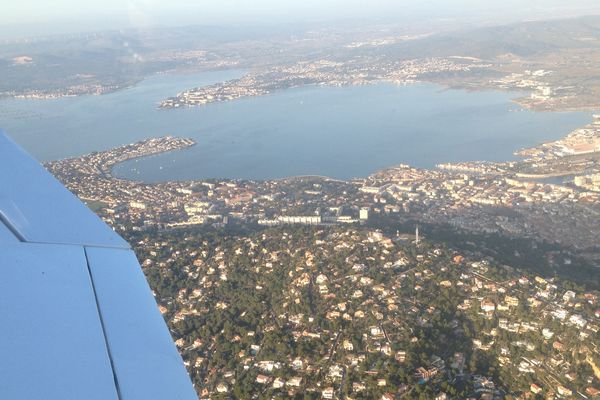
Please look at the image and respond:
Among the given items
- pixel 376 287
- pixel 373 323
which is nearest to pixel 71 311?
pixel 373 323

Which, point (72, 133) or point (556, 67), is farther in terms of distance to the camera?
point (556, 67)

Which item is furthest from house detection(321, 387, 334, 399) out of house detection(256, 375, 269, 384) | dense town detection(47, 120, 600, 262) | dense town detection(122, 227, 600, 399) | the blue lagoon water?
the blue lagoon water

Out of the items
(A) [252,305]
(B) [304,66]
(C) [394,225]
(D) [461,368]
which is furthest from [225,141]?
(B) [304,66]

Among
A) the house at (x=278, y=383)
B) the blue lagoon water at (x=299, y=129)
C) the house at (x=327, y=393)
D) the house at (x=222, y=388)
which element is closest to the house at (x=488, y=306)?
the house at (x=327, y=393)

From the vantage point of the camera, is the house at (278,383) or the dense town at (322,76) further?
the dense town at (322,76)

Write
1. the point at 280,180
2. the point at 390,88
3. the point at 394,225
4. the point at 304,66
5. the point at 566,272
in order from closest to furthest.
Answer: the point at 566,272 < the point at 394,225 < the point at 280,180 < the point at 390,88 < the point at 304,66

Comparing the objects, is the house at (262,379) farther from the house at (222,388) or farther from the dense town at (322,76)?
the dense town at (322,76)

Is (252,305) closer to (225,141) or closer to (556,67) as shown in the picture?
(225,141)
